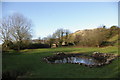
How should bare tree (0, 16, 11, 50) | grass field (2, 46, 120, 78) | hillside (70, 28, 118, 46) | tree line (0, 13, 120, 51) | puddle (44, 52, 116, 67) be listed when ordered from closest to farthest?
1. grass field (2, 46, 120, 78)
2. puddle (44, 52, 116, 67)
3. bare tree (0, 16, 11, 50)
4. tree line (0, 13, 120, 51)
5. hillside (70, 28, 118, 46)

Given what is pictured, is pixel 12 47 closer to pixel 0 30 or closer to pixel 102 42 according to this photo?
pixel 0 30

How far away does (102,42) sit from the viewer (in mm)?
19188

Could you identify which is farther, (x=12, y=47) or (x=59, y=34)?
(x=59, y=34)

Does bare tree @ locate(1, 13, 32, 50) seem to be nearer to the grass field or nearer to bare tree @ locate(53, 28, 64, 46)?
the grass field

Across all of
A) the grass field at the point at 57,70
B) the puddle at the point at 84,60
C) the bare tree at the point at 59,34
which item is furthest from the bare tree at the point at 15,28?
the bare tree at the point at 59,34

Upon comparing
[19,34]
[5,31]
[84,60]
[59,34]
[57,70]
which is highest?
[59,34]

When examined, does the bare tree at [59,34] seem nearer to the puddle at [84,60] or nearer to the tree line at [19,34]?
the tree line at [19,34]

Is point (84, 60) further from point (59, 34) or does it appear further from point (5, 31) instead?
point (59, 34)

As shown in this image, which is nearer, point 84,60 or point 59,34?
point 84,60

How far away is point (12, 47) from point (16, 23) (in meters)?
4.29

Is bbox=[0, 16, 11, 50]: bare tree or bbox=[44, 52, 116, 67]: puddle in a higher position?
bbox=[0, 16, 11, 50]: bare tree

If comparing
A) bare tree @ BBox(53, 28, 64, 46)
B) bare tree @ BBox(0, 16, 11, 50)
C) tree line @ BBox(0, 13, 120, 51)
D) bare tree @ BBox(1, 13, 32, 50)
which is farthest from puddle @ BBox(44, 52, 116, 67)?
bare tree @ BBox(53, 28, 64, 46)

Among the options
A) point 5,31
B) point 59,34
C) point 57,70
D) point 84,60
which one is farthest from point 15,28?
point 57,70

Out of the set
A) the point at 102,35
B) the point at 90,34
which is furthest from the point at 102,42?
the point at 90,34
